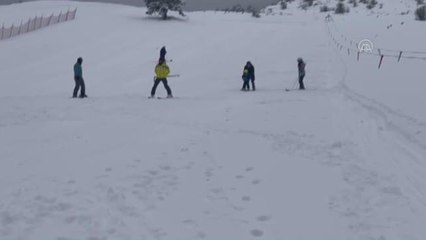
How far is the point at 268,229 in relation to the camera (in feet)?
22.9

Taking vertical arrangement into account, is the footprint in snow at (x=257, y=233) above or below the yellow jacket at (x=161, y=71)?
above

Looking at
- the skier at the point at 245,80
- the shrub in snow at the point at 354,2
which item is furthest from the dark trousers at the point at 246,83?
the shrub in snow at the point at 354,2

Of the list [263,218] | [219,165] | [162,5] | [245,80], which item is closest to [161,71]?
[245,80]

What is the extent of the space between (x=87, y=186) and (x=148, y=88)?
55.8 feet

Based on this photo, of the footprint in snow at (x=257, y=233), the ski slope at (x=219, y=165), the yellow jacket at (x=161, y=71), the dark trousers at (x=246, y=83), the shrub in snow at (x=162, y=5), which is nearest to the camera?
the footprint in snow at (x=257, y=233)

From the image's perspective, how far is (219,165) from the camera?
9.70 m

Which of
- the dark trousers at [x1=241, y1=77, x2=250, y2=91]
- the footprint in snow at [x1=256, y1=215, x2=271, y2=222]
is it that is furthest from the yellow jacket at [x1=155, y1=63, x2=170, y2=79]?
the footprint in snow at [x1=256, y1=215, x2=271, y2=222]

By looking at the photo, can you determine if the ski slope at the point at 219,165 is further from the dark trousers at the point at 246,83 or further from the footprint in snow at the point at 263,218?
the dark trousers at the point at 246,83

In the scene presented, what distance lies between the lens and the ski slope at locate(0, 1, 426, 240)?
7.08 meters

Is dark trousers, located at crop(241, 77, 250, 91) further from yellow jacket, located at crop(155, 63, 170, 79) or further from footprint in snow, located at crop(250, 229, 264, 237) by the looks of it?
footprint in snow, located at crop(250, 229, 264, 237)

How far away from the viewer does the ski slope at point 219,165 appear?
7.08 metres

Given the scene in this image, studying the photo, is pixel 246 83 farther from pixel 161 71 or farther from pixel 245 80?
pixel 161 71

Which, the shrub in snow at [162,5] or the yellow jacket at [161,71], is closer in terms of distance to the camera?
the yellow jacket at [161,71]

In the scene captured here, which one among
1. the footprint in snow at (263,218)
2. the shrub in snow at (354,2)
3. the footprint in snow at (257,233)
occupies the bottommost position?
the shrub in snow at (354,2)
